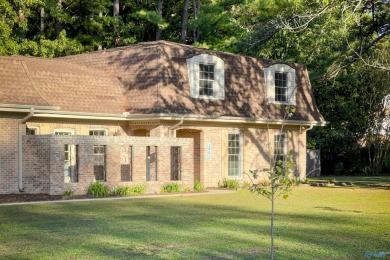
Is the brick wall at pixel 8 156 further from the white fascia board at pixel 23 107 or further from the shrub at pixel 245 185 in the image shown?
the shrub at pixel 245 185

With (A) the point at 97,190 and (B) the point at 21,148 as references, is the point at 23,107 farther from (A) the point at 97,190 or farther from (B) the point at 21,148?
(A) the point at 97,190

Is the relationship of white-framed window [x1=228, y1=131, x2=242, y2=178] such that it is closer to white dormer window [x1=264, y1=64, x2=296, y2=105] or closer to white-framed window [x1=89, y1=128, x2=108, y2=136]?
white dormer window [x1=264, y1=64, x2=296, y2=105]

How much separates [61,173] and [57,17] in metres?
16.9

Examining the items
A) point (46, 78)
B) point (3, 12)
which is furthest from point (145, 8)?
point (46, 78)

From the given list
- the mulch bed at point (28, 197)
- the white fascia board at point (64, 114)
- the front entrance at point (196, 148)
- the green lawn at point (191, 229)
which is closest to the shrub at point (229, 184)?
the front entrance at point (196, 148)

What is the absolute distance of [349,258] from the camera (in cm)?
1077

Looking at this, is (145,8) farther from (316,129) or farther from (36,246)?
(36,246)

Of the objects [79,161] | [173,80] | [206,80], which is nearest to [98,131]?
[173,80]

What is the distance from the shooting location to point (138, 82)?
88.4 feet

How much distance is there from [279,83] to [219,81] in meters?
4.47

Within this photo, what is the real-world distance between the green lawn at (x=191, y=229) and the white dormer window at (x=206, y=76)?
700cm

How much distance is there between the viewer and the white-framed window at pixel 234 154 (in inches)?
1141

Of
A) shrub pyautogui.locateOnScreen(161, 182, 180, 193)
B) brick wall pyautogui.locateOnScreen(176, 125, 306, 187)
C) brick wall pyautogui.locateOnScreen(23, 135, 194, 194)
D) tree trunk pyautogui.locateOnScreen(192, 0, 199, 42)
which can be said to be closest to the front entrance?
brick wall pyautogui.locateOnScreen(176, 125, 306, 187)

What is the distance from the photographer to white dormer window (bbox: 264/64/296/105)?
1216 inches
